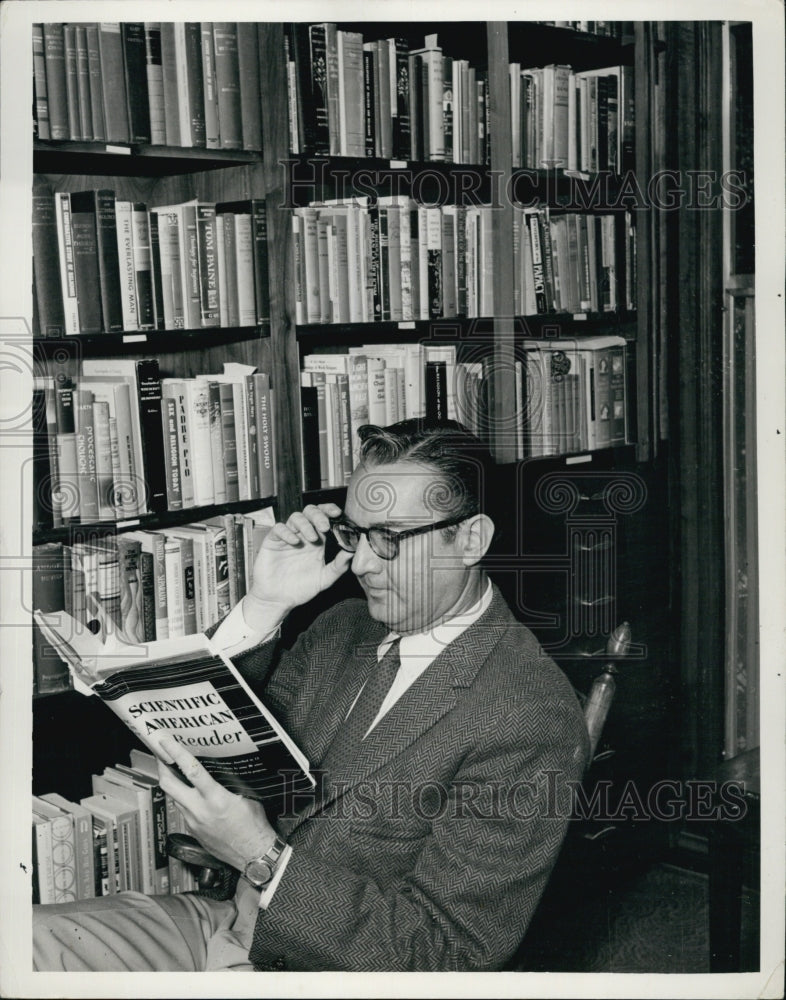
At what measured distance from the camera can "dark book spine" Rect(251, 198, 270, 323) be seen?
2311mm

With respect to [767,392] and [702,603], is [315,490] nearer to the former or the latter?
[767,392]

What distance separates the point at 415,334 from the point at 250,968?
1606 mm

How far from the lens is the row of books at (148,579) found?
Result: 6.85ft

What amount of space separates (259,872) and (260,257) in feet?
4.21

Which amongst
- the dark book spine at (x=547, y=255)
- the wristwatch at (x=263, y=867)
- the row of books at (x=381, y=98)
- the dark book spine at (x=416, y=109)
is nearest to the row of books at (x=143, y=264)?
the row of books at (x=381, y=98)

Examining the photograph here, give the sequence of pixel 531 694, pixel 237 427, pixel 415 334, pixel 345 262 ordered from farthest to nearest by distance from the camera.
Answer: pixel 415 334 → pixel 345 262 → pixel 237 427 → pixel 531 694

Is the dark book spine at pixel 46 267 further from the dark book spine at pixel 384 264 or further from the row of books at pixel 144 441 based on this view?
→ the dark book spine at pixel 384 264

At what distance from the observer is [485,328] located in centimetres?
281

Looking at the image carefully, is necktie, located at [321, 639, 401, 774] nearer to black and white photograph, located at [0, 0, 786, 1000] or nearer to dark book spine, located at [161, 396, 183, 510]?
black and white photograph, located at [0, 0, 786, 1000]

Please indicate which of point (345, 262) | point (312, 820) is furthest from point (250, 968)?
point (345, 262)

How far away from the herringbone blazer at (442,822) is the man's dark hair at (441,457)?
0.18m

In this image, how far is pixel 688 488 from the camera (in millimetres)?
3084

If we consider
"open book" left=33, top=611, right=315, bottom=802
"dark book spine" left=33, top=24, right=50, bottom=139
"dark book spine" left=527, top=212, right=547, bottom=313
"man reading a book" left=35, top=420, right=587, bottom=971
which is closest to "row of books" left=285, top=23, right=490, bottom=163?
"dark book spine" left=527, top=212, right=547, bottom=313

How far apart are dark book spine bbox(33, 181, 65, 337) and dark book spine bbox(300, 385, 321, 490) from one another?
58 cm
